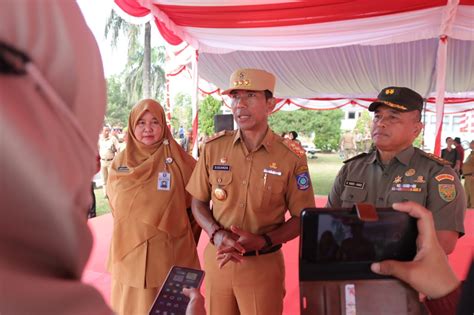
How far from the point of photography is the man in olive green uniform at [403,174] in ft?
5.80

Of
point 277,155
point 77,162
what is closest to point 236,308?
point 277,155

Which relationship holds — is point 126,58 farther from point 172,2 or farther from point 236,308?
point 236,308

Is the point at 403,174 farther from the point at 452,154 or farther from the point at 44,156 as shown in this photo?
Answer: the point at 452,154

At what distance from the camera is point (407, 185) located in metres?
→ 1.89

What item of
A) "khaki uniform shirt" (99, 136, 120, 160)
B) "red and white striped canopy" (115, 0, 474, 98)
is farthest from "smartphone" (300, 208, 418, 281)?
"khaki uniform shirt" (99, 136, 120, 160)

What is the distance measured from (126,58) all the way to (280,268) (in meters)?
19.1

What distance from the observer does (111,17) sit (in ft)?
49.4

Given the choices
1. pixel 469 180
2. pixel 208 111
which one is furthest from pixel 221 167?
pixel 208 111

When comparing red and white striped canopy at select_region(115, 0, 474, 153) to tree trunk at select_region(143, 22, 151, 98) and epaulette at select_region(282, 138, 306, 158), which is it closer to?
epaulette at select_region(282, 138, 306, 158)

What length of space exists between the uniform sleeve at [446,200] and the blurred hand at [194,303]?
1.35m

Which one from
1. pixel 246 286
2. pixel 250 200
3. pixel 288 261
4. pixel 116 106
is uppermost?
pixel 116 106

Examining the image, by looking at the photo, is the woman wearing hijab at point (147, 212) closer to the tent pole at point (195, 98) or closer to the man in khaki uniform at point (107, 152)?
the tent pole at point (195, 98)

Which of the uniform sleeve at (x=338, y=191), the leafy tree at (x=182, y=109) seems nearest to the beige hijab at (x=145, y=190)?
the uniform sleeve at (x=338, y=191)

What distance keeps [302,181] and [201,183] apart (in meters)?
0.63
